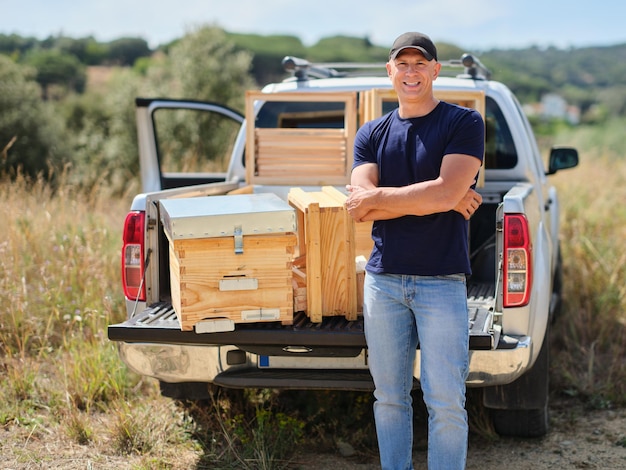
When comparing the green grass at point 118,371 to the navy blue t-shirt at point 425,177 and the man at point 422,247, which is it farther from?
the navy blue t-shirt at point 425,177

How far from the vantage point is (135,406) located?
4664 mm

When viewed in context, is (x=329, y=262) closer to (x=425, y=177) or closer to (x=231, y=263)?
(x=231, y=263)

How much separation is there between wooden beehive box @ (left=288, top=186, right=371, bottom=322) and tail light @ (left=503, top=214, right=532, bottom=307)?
2.21ft

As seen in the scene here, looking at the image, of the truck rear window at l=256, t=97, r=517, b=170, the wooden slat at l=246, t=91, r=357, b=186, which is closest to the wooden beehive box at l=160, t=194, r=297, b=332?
the wooden slat at l=246, t=91, r=357, b=186

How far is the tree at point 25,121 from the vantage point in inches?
595

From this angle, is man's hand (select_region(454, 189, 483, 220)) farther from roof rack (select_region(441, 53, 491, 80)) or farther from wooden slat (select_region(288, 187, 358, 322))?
Answer: roof rack (select_region(441, 53, 491, 80))

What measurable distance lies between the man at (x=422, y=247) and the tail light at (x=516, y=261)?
471 millimetres

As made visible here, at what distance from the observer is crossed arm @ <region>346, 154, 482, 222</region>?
9.45ft

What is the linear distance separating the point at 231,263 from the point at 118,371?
1.94 m

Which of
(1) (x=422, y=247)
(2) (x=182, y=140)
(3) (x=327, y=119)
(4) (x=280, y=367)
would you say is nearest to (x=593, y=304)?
(3) (x=327, y=119)

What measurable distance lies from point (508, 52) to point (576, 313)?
68.6 m

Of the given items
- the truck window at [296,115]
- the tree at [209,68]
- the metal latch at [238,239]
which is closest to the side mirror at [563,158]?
the truck window at [296,115]

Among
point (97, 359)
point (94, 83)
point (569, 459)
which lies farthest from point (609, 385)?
point (94, 83)

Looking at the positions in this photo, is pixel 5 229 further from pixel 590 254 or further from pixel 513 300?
pixel 590 254
